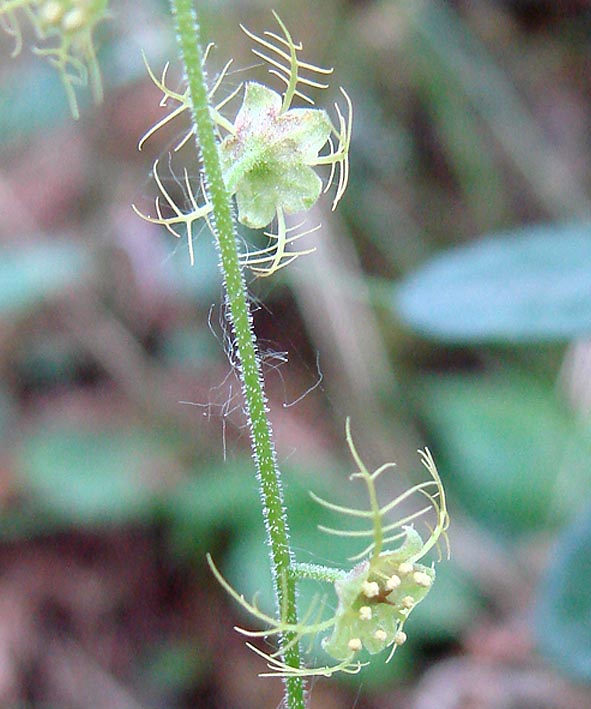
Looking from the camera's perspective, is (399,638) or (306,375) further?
(306,375)

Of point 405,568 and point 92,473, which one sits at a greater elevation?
point 405,568

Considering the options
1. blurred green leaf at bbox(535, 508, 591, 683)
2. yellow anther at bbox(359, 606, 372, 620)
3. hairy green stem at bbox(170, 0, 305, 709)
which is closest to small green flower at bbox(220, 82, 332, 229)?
hairy green stem at bbox(170, 0, 305, 709)

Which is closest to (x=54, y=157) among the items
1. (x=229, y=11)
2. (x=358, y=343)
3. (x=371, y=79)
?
(x=229, y=11)

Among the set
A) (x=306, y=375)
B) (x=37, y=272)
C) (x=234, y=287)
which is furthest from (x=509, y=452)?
(x=234, y=287)

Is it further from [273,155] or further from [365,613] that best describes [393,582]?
[273,155]

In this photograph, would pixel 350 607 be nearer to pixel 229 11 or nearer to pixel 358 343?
pixel 358 343
